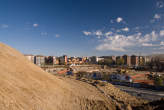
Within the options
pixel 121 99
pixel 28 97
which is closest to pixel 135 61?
pixel 121 99

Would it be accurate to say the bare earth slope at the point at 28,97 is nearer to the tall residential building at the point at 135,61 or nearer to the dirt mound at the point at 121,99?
the dirt mound at the point at 121,99

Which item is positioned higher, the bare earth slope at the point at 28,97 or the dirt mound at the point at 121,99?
the bare earth slope at the point at 28,97

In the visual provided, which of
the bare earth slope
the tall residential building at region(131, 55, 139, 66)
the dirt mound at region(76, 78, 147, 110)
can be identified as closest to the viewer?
the bare earth slope

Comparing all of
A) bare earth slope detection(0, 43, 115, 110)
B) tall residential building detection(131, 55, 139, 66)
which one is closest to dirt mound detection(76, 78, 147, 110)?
bare earth slope detection(0, 43, 115, 110)

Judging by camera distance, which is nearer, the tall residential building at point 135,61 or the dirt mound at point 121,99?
the dirt mound at point 121,99

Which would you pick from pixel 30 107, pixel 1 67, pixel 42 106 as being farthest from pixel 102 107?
pixel 1 67

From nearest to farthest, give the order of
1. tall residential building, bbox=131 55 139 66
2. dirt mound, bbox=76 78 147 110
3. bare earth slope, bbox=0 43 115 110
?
1. bare earth slope, bbox=0 43 115 110
2. dirt mound, bbox=76 78 147 110
3. tall residential building, bbox=131 55 139 66

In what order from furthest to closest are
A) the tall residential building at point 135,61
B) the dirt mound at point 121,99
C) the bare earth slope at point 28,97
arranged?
the tall residential building at point 135,61 < the dirt mound at point 121,99 < the bare earth slope at point 28,97

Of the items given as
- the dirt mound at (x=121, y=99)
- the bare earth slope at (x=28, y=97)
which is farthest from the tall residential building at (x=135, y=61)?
the bare earth slope at (x=28, y=97)

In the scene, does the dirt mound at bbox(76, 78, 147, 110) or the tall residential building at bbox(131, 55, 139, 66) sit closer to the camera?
the dirt mound at bbox(76, 78, 147, 110)

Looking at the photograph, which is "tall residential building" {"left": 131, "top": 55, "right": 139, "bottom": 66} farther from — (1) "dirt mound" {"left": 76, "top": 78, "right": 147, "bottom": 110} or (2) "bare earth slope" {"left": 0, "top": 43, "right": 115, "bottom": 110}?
(2) "bare earth slope" {"left": 0, "top": 43, "right": 115, "bottom": 110}

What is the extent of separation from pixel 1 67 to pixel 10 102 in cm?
485

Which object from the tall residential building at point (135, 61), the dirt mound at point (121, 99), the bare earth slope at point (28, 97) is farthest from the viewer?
the tall residential building at point (135, 61)

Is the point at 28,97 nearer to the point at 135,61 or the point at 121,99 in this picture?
the point at 121,99
